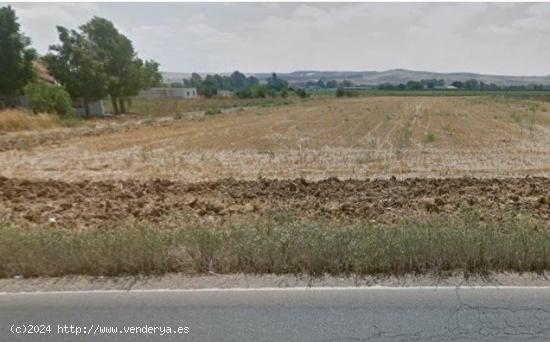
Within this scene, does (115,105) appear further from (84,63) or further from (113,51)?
(84,63)

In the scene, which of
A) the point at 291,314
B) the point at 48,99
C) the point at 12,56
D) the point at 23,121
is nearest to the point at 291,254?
the point at 291,314

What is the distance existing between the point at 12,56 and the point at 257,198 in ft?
119

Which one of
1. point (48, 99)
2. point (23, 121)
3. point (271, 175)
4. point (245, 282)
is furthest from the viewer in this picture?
point (48, 99)

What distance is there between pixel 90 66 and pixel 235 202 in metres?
37.2

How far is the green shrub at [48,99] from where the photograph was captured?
3450 centimetres

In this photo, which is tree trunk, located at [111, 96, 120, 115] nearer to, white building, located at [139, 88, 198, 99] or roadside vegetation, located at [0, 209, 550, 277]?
roadside vegetation, located at [0, 209, 550, 277]

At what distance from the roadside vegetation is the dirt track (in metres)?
2.41

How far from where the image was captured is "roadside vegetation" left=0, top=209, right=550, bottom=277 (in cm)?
470

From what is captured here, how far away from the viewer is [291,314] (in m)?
3.77

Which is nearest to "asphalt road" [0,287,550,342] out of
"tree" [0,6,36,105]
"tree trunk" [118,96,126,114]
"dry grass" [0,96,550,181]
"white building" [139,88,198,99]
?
"dry grass" [0,96,550,181]

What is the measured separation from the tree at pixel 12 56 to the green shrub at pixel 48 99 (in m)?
3.10

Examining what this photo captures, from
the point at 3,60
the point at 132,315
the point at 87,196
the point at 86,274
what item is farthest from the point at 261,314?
the point at 3,60

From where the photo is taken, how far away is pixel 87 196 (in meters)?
10.3

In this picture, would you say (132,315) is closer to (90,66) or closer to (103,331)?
(103,331)
